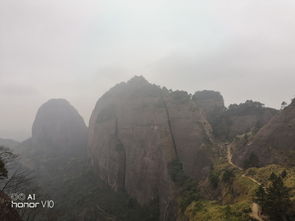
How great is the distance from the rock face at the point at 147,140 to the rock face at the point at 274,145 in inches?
558

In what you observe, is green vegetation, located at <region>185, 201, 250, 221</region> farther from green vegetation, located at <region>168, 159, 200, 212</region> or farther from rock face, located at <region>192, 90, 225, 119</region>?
rock face, located at <region>192, 90, 225, 119</region>

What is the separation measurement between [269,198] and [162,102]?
228 feet

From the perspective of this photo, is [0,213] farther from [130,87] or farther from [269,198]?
[130,87]

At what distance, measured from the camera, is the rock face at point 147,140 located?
80.2 metres

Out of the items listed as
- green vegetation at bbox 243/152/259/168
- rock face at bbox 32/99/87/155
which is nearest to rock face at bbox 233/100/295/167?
green vegetation at bbox 243/152/259/168

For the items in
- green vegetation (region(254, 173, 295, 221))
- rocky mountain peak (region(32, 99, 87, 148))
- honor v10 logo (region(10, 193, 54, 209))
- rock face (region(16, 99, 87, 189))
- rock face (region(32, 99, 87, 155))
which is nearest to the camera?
green vegetation (region(254, 173, 295, 221))

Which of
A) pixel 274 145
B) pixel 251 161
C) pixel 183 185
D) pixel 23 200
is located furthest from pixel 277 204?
pixel 23 200

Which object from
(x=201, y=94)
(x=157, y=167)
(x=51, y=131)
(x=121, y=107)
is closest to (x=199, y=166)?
(x=157, y=167)

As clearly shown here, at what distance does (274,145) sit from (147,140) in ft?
130

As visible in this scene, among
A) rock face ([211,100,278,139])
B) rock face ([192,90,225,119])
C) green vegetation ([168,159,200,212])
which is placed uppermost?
rock face ([192,90,225,119])

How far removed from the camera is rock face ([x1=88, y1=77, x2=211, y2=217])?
80.2m

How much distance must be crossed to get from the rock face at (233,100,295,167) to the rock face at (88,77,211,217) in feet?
46.5

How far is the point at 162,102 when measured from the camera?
99750mm

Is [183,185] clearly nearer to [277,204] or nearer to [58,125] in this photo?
[277,204]
